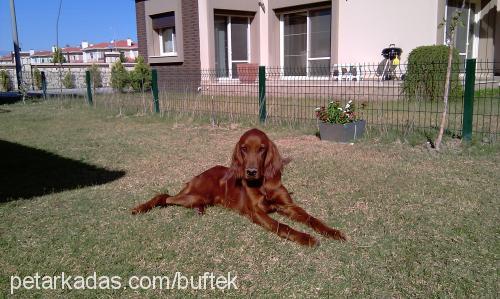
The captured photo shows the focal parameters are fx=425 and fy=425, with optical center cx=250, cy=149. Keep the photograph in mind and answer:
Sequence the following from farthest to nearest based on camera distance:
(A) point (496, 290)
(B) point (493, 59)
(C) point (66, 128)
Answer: (B) point (493, 59)
(C) point (66, 128)
(A) point (496, 290)

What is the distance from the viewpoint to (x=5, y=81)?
73.1ft

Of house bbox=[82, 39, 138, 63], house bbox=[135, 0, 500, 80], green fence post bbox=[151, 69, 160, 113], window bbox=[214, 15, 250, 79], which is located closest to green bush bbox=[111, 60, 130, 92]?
house bbox=[135, 0, 500, 80]

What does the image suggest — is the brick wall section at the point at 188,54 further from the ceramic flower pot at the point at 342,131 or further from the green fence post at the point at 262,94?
the ceramic flower pot at the point at 342,131

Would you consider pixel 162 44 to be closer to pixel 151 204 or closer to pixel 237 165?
pixel 151 204

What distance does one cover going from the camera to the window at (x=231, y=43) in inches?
616

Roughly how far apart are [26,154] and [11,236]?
3.54 meters

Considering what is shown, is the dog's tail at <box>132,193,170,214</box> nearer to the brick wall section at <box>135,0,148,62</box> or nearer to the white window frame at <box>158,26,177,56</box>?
the white window frame at <box>158,26,177,56</box>

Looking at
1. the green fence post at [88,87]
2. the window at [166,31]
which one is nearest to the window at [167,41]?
the window at [166,31]

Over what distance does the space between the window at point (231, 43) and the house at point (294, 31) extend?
0.04m

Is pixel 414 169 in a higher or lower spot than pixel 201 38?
lower

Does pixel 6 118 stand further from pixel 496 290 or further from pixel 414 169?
pixel 496 290

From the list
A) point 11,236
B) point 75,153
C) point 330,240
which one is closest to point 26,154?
point 75,153

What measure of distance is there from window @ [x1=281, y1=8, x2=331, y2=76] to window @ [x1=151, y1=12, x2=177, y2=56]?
178 inches

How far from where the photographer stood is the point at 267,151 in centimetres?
342
